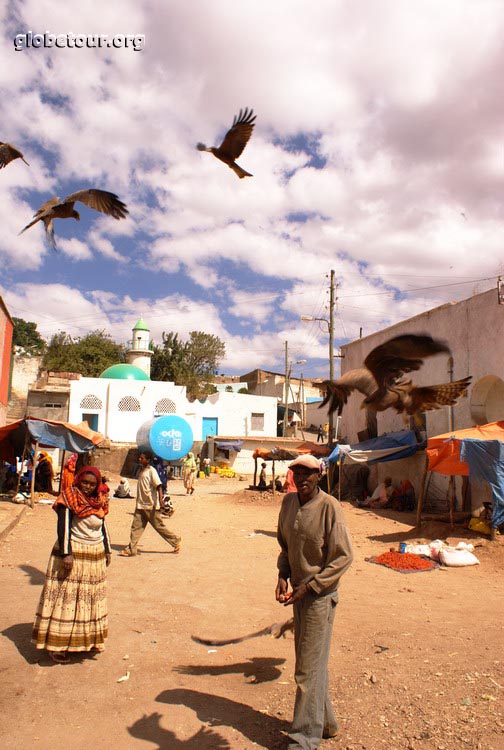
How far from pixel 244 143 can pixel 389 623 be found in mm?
4730

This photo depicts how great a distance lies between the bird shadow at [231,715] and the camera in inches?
139

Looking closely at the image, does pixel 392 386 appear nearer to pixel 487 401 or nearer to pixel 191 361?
pixel 487 401

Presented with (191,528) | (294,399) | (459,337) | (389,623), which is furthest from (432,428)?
(294,399)

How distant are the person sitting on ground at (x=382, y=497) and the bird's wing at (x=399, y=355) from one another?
13.7 m

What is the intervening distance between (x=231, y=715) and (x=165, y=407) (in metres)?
28.0

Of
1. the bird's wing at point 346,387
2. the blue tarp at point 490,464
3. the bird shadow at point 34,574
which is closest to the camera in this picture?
the bird's wing at point 346,387

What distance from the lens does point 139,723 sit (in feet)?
11.8

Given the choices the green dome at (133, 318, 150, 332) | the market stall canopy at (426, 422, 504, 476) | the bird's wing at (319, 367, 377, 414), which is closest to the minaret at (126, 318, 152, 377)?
the green dome at (133, 318, 150, 332)

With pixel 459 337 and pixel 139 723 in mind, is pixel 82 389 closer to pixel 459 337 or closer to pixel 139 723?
pixel 459 337

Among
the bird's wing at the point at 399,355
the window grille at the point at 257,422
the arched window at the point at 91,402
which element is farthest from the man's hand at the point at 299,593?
the window grille at the point at 257,422

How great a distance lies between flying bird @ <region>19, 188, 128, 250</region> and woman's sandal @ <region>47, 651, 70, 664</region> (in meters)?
3.13

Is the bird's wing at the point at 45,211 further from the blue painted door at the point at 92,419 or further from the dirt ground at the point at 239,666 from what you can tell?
the blue painted door at the point at 92,419

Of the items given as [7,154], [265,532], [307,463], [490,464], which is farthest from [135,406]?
[307,463]

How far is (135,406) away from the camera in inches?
1208
